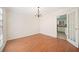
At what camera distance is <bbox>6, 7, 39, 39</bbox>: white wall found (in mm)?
1770

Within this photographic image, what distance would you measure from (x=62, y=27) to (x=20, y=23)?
2.75 ft

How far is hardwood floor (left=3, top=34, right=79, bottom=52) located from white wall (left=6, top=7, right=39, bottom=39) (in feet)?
0.37

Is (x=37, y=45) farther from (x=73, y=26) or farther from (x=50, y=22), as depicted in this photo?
(x=73, y=26)

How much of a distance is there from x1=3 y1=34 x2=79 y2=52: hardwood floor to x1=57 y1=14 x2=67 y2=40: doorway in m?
0.10

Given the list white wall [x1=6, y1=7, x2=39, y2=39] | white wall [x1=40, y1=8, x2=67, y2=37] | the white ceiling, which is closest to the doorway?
white wall [x1=40, y1=8, x2=67, y2=37]

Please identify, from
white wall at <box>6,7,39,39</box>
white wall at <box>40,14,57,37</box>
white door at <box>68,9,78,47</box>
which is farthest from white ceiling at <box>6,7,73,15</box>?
white door at <box>68,9,78,47</box>

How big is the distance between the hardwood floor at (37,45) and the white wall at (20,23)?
114 mm

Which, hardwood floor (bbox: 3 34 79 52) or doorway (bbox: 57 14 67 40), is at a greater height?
doorway (bbox: 57 14 67 40)

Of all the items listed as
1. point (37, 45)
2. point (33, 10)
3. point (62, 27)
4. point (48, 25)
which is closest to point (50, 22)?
point (48, 25)

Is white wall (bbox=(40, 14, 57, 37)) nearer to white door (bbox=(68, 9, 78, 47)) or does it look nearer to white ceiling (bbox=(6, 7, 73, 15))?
white ceiling (bbox=(6, 7, 73, 15))

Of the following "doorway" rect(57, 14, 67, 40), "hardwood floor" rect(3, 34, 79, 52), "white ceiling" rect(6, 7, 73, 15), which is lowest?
"hardwood floor" rect(3, 34, 79, 52)
